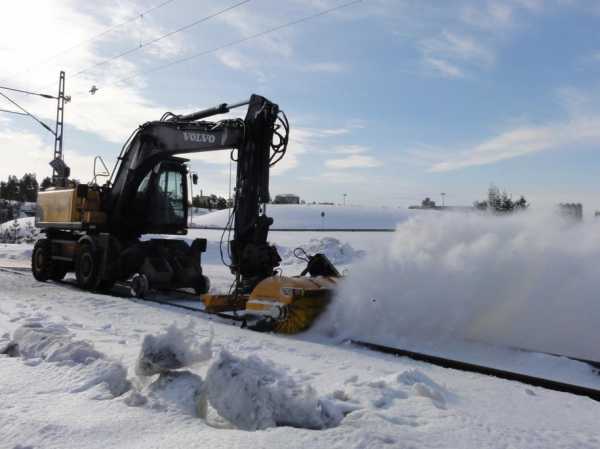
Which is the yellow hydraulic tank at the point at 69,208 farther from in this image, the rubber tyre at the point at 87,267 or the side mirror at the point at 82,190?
the rubber tyre at the point at 87,267

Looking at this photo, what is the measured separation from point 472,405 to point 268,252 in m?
5.10

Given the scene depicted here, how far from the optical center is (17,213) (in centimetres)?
9525

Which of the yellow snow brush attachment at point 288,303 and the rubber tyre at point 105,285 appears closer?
the yellow snow brush attachment at point 288,303

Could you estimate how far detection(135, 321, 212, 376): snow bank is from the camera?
4.80m

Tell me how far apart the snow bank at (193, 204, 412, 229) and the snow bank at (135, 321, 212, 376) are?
61895mm

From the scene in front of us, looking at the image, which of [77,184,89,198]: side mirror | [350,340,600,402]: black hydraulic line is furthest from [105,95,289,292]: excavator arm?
[77,184,89,198]: side mirror

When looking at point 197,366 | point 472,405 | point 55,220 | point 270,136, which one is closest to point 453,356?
point 472,405

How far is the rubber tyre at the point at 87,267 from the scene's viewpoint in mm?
12938

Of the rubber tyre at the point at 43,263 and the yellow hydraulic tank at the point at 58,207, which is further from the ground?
the yellow hydraulic tank at the point at 58,207

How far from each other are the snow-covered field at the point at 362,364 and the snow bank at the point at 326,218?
58.9m

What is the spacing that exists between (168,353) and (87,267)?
9307 millimetres

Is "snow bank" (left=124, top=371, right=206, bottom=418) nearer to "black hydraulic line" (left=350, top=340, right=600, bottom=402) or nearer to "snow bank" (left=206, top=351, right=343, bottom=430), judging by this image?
"snow bank" (left=206, top=351, right=343, bottom=430)

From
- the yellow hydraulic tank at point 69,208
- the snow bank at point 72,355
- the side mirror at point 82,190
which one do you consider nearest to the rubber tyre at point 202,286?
the yellow hydraulic tank at point 69,208

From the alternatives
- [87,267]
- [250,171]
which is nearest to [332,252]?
[87,267]
